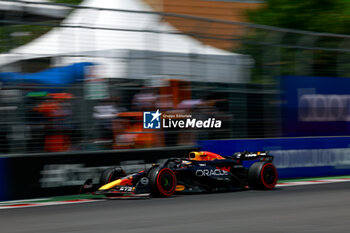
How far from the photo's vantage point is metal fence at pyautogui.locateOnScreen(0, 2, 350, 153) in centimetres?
992

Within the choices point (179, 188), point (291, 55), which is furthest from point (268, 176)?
point (291, 55)

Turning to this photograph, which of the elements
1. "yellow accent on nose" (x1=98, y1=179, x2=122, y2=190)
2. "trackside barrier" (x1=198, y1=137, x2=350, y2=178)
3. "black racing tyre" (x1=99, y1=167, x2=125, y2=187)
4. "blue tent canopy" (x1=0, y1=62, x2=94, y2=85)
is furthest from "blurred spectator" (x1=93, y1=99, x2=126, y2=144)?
"trackside barrier" (x1=198, y1=137, x2=350, y2=178)

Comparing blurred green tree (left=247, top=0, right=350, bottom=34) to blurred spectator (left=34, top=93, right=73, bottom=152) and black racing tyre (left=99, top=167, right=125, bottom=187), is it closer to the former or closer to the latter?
blurred spectator (left=34, top=93, right=73, bottom=152)

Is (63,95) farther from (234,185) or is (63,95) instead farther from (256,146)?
(256,146)

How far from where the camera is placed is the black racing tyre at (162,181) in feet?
30.1

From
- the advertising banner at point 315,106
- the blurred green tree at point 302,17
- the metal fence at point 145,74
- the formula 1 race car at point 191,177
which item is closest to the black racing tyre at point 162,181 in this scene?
the formula 1 race car at point 191,177

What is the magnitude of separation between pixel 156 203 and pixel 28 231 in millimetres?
2586

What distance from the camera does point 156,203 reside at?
28.2ft

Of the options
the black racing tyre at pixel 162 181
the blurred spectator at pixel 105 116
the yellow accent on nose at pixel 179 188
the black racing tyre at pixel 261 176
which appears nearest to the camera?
the black racing tyre at pixel 162 181

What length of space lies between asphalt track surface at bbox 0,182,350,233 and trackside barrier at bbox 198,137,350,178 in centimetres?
259

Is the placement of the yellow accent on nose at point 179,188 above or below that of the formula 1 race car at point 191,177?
below

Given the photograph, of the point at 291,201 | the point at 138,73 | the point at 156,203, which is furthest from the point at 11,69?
the point at 291,201

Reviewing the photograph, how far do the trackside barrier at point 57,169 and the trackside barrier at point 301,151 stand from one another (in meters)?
1.88

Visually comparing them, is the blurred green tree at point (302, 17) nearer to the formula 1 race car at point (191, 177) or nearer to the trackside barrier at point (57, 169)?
the formula 1 race car at point (191, 177)
